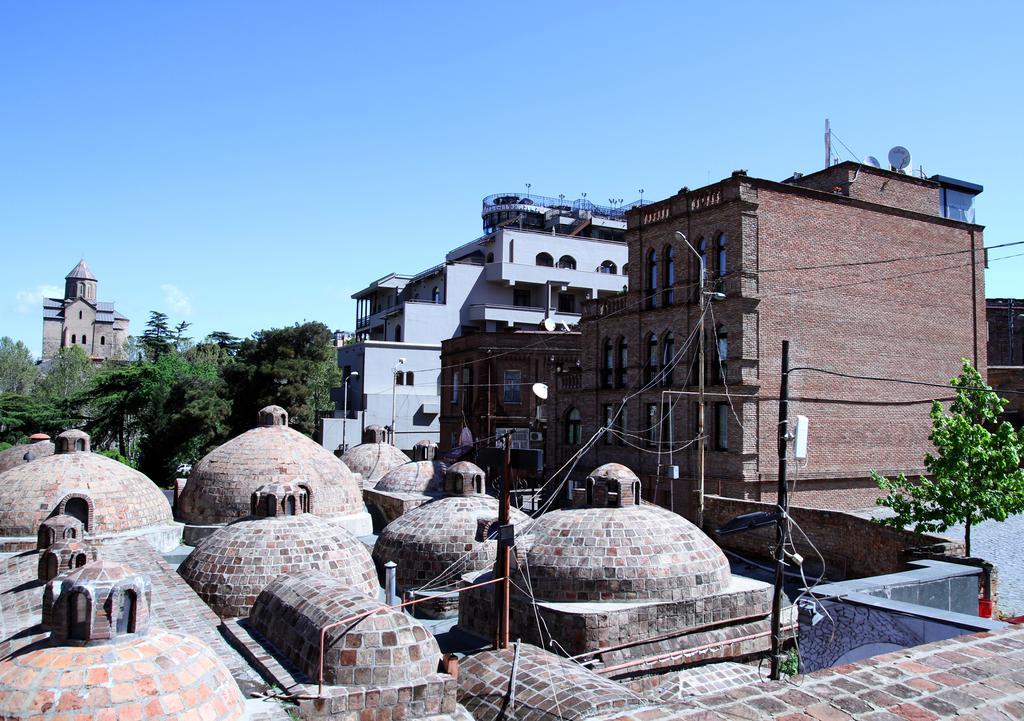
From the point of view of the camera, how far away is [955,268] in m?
34.6

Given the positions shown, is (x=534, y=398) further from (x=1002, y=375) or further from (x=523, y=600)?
(x=523, y=600)

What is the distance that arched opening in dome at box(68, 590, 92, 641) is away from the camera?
8.31 m

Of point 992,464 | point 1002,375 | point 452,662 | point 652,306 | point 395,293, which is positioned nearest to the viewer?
point 452,662

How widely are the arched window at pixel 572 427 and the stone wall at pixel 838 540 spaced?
1050 centimetres

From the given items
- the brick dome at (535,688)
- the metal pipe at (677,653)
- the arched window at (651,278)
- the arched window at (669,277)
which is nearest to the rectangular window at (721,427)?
Result: the arched window at (669,277)

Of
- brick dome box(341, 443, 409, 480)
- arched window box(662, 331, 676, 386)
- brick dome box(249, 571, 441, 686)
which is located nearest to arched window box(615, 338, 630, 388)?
arched window box(662, 331, 676, 386)

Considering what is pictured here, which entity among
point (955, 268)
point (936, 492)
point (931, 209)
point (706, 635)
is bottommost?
point (706, 635)

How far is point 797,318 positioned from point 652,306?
5.83 metres

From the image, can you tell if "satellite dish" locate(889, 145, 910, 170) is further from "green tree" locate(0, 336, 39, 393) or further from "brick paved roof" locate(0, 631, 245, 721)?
"green tree" locate(0, 336, 39, 393)

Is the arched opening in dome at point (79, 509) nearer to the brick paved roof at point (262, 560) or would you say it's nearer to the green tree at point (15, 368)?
the brick paved roof at point (262, 560)

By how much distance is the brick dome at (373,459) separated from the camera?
38.0m

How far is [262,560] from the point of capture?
17.1 meters

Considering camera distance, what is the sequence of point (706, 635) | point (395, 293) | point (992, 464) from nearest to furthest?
point (706, 635)
point (992, 464)
point (395, 293)

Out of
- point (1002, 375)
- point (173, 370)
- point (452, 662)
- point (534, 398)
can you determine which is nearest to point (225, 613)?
point (452, 662)
